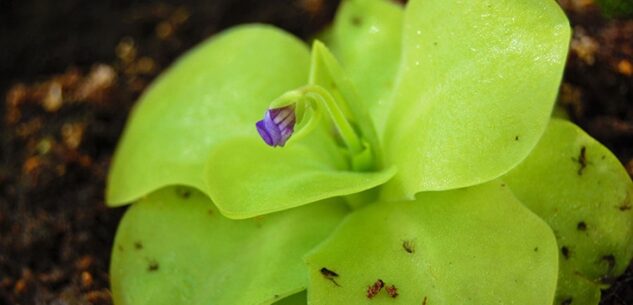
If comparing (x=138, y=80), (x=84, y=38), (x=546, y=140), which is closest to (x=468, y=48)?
(x=546, y=140)

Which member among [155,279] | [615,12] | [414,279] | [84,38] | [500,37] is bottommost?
[84,38]

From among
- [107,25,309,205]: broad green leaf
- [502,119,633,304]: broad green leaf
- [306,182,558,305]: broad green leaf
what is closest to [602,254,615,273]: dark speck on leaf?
[502,119,633,304]: broad green leaf

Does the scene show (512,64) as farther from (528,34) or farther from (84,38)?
(84,38)

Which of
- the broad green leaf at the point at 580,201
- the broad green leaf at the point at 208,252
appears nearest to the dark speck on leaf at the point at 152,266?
the broad green leaf at the point at 208,252

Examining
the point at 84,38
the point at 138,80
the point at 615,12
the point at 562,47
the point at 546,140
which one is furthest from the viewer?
the point at 84,38

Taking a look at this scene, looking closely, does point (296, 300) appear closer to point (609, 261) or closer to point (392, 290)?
point (392, 290)

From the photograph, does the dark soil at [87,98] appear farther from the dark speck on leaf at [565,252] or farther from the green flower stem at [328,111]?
the green flower stem at [328,111]

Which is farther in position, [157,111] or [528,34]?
[157,111]

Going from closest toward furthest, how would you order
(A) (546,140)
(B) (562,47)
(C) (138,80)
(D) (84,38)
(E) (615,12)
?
1. (B) (562,47)
2. (A) (546,140)
3. (E) (615,12)
4. (C) (138,80)
5. (D) (84,38)
